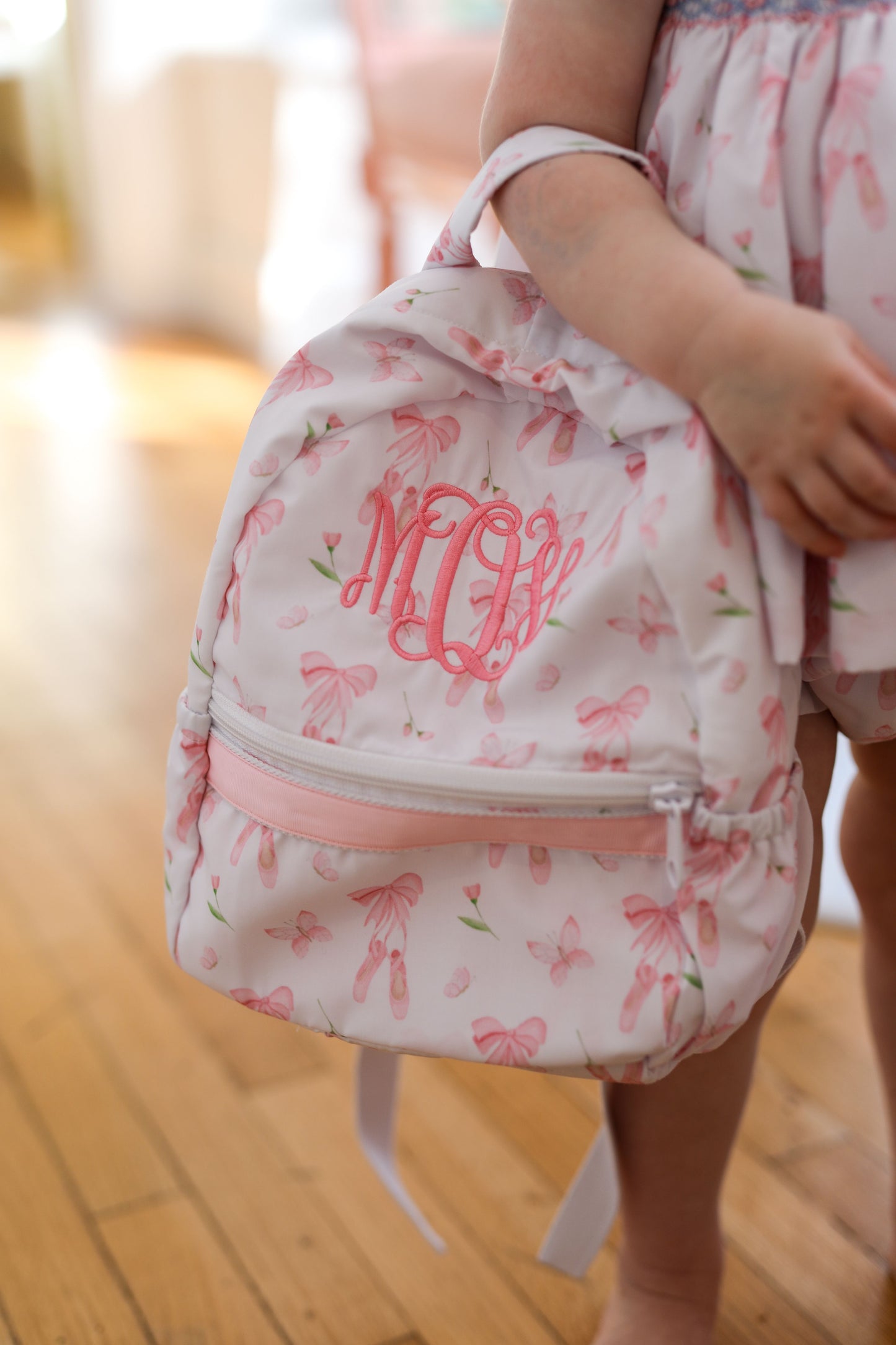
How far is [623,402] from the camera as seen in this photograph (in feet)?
1.64

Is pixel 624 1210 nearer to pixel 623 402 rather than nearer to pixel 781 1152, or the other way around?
pixel 781 1152

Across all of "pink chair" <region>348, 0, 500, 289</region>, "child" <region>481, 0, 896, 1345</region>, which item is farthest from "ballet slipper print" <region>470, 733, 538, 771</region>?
"pink chair" <region>348, 0, 500, 289</region>

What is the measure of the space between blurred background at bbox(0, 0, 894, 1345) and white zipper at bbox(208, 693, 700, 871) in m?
0.40

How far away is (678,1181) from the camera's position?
0.67 metres

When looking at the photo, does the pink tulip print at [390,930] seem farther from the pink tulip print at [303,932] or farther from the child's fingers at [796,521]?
the child's fingers at [796,521]

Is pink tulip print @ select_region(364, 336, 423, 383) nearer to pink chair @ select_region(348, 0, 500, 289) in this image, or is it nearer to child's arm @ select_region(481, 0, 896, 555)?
child's arm @ select_region(481, 0, 896, 555)

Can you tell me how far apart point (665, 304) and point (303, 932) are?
29cm

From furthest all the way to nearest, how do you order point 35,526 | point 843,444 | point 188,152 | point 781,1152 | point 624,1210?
point 188,152
point 35,526
point 781,1152
point 624,1210
point 843,444

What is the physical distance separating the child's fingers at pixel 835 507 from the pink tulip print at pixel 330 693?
0.18 metres

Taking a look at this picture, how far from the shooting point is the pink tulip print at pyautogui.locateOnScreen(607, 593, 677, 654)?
1.59 feet

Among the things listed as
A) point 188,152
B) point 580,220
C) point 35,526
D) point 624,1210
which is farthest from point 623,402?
point 188,152

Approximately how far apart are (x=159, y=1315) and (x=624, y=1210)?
28cm

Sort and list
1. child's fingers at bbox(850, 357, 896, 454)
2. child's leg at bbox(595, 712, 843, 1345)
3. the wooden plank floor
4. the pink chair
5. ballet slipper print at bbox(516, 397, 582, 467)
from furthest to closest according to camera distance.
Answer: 1. the pink chair
2. the wooden plank floor
3. child's leg at bbox(595, 712, 843, 1345)
4. ballet slipper print at bbox(516, 397, 582, 467)
5. child's fingers at bbox(850, 357, 896, 454)

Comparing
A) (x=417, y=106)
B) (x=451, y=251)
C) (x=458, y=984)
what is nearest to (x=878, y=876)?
(x=458, y=984)
